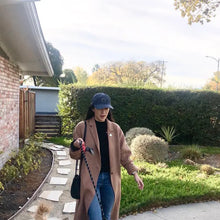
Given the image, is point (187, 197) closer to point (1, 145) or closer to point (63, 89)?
point (1, 145)

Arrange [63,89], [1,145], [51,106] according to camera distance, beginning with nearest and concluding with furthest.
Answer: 1. [1,145]
2. [63,89]
3. [51,106]

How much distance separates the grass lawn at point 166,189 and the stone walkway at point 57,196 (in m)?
0.96

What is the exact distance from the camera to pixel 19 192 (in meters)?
4.70

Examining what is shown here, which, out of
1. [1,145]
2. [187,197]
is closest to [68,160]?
[1,145]

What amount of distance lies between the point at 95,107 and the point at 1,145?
4100 millimetres

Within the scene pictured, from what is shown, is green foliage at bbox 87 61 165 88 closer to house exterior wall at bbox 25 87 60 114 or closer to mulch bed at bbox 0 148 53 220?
house exterior wall at bbox 25 87 60 114

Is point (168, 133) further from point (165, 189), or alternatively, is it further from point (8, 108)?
point (8, 108)

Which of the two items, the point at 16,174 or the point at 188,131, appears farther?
the point at 188,131

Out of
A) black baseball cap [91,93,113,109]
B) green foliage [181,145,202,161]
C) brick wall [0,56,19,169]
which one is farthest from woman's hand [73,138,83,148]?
green foliage [181,145,202,161]

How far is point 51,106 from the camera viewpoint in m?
18.1

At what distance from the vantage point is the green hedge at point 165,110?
1086cm

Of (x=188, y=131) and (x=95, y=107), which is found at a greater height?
(x=95, y=107)

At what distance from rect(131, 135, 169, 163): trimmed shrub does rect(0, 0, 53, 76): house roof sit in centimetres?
369

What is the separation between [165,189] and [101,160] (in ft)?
9.23
